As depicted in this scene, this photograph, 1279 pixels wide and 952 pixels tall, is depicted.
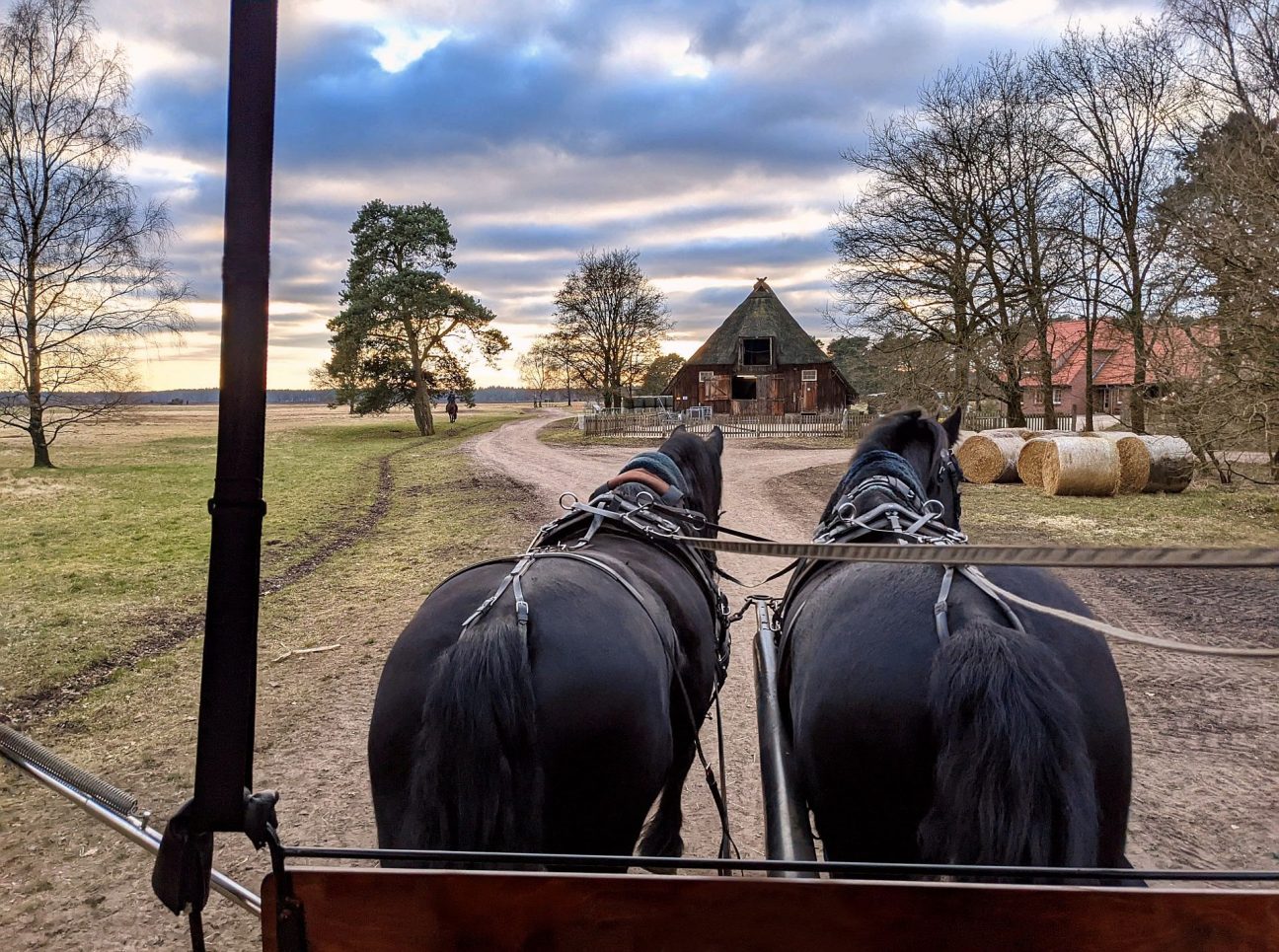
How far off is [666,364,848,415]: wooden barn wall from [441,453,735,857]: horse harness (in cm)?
4074

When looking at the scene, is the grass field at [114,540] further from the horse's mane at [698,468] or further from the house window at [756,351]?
the house window at [756,351]

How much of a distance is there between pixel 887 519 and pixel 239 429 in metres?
2.44

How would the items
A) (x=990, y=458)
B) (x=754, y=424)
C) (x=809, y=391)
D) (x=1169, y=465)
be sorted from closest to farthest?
(x=1169, y=465), (x=990, y=458), (x=754, y=424), (x=809, y=391)

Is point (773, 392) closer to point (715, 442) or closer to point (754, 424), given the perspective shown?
point (754, 424)

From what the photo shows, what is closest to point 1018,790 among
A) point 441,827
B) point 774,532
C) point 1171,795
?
point 441,827

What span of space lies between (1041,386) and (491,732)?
90.6 feet

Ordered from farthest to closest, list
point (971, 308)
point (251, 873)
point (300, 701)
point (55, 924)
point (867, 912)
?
point (971, 308) < point (300, 701) < point (251, 873) < point (55, 924) < point (867, 912)

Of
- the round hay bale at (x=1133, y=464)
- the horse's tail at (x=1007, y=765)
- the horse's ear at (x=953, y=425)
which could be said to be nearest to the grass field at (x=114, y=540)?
the horse's tail at (x=1007, y=765)

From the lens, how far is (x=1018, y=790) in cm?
167

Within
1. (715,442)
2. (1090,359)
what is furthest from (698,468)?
(1090,359)

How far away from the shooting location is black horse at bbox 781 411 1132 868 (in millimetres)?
1688

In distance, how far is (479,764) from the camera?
187 cm

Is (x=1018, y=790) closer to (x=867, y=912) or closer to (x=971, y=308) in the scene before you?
(x=867, y=912)

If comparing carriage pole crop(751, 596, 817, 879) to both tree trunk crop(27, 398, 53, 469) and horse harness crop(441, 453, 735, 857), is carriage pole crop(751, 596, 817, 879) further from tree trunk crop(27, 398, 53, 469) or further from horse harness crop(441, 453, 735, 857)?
tree trunk crop(27, 398, 53, 469)
